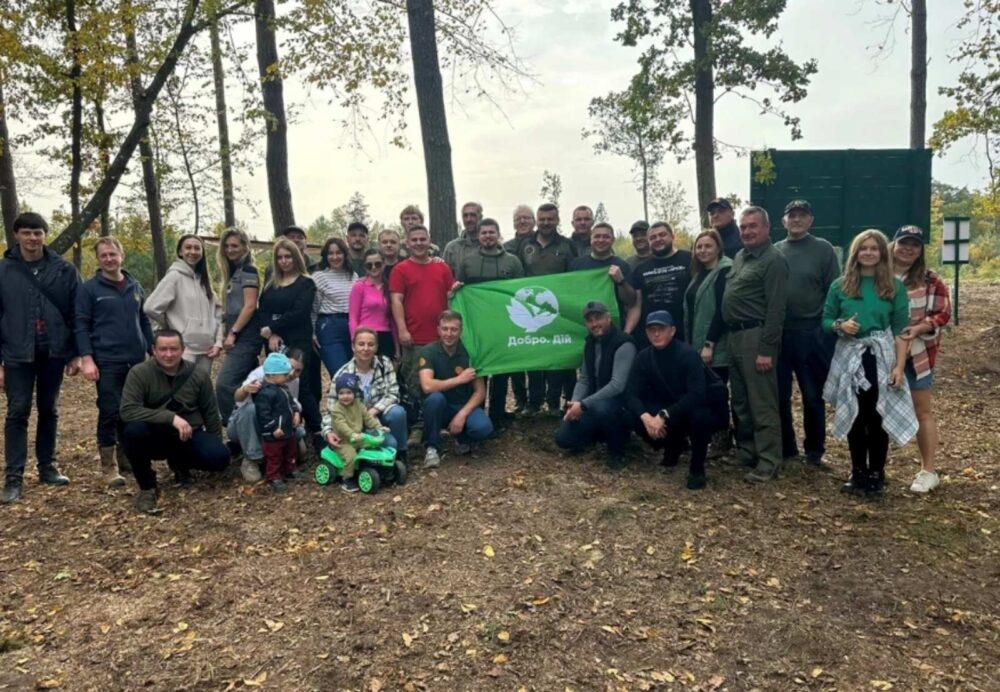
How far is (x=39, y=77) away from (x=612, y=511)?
11.3 metres

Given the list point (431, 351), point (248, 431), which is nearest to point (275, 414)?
point (248, 431)

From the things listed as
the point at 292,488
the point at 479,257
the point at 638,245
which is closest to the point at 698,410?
the point at 638,245

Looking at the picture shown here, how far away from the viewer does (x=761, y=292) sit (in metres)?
5.70

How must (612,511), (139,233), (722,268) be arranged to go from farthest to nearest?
(139,233)
(722,268)
(612,511)

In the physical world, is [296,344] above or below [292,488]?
above

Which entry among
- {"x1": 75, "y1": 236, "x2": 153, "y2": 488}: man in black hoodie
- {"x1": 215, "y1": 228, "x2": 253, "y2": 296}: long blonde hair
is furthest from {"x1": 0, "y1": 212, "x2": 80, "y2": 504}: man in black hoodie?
{"x1": 215, "y1": 228, "x2": 253, "y2": 296}: long blonde hair

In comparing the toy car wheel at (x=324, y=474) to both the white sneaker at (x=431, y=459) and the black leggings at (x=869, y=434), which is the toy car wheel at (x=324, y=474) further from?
the black leggings at (x=869, y=434)

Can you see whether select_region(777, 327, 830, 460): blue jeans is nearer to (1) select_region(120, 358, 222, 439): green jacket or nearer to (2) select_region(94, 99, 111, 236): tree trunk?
(1) select_region(120, 358, 222, 439): green jacket

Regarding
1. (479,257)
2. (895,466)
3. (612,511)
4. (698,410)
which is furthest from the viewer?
(479,257)

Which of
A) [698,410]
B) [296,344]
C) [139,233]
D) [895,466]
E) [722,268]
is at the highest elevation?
[139,233]

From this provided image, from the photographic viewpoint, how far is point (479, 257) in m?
6.97

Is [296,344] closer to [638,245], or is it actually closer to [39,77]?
[638,245]

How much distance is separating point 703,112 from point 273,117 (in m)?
7.67

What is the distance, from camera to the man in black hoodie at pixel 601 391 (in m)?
6.08
